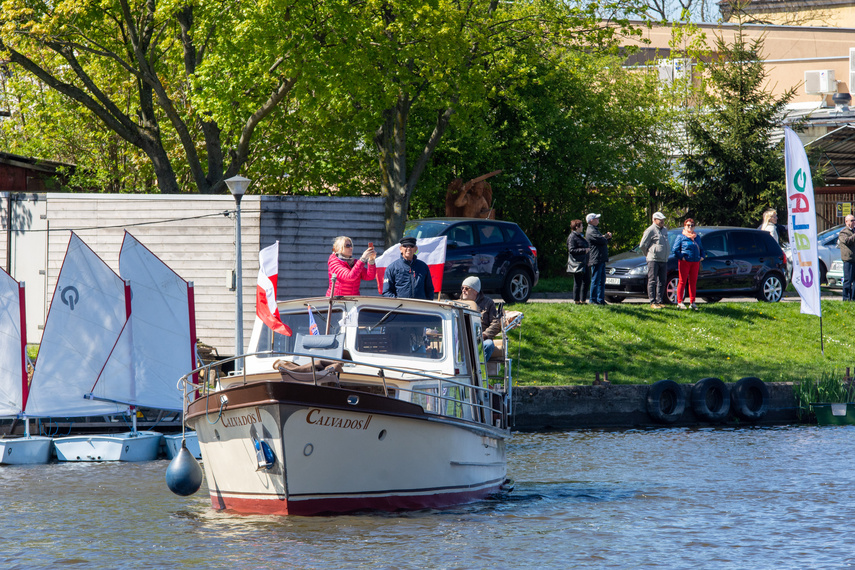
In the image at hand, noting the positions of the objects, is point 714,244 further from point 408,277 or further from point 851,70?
point 851,70

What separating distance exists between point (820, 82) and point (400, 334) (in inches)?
1408

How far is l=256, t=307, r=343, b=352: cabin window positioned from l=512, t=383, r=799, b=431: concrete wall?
640cm

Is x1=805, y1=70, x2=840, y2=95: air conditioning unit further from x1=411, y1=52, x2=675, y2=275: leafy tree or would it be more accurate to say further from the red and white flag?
the red and white flag

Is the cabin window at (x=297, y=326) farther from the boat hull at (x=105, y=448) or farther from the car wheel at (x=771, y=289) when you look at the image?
the car wheel at (x=771, y=289)

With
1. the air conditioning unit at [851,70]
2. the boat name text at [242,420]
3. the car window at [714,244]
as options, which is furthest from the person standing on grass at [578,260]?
the air conditioning unit at [851,70]

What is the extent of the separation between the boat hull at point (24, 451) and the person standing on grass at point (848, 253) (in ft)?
57.2

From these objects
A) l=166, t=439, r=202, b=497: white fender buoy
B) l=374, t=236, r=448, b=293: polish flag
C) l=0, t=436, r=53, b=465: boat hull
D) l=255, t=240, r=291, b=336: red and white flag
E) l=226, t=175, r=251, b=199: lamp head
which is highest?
l=226, t=175, r=251, b=199: lamp head

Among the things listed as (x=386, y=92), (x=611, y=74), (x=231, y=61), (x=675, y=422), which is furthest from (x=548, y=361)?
(x=611, y=74)

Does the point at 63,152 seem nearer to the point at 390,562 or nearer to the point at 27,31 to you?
the point at 27,31

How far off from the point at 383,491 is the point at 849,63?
41364 millimetres

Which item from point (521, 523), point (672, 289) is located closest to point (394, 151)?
point (672, 289)

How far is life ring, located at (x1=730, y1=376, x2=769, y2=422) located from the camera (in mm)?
18953

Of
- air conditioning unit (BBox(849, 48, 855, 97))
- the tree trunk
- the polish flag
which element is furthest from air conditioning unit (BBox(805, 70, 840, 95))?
the polish flag

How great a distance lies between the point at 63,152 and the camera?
32188 millimetres
